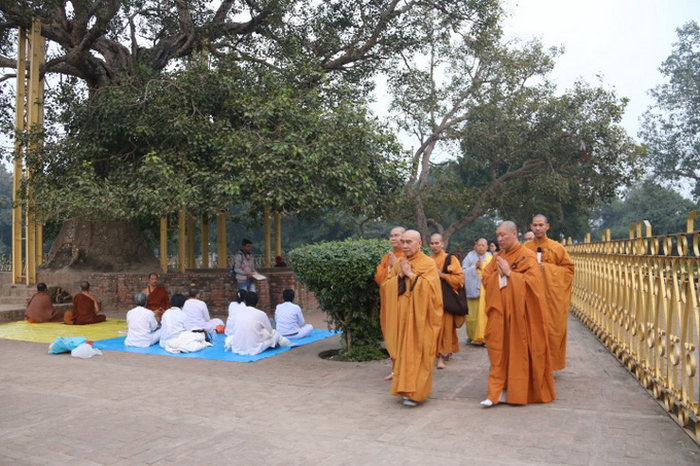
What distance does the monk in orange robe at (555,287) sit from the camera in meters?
6.29

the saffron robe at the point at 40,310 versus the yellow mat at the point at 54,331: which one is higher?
the saffron robe at the point at 40,310

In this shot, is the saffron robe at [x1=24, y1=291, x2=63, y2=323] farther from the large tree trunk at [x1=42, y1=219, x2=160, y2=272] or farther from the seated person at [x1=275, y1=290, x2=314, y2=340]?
the seated person at [x1=275, y1=290, x2=314, y2=340]

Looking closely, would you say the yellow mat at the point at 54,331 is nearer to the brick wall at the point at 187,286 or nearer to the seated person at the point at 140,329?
the seated person at the point at 140,329

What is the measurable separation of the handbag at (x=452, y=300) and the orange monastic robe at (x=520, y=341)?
1.58 metres

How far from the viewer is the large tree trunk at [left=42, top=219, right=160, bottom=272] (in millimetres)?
14844

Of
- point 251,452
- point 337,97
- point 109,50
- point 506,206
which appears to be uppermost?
point 109,50

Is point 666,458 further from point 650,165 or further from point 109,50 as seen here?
point 650,165

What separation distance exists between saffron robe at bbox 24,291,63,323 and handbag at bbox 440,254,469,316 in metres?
8.69

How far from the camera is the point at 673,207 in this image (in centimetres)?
3934

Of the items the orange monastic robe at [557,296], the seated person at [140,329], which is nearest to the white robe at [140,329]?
the seated person at [140,329]

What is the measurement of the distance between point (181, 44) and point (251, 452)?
40.8 ft

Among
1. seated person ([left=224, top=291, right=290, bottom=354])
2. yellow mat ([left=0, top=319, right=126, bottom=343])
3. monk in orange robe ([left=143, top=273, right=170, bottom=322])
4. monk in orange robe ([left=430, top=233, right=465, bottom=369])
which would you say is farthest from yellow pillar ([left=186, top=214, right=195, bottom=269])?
monk in orange robe ([left=430, top=233, right=465, bottom=369])

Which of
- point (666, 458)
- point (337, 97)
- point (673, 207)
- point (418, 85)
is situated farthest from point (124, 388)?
point (673, 207)

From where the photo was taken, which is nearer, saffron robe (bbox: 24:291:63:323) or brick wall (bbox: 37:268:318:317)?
saffron robe (bbox: 24:291:63:323)
